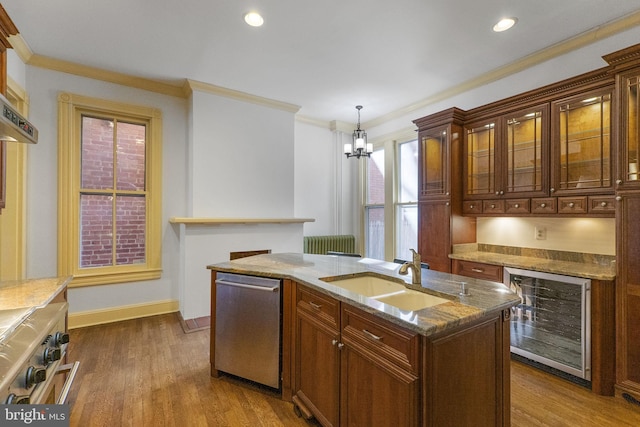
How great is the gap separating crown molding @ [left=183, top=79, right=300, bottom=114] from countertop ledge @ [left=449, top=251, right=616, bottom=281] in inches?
124

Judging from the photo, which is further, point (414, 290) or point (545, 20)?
point (545, 20)

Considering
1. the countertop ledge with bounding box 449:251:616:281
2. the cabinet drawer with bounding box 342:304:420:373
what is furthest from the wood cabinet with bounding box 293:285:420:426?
the countertop ledge with bounding box 449:251:616:281

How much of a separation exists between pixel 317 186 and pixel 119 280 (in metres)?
3.33

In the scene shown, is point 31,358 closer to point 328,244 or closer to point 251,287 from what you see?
point 251,287

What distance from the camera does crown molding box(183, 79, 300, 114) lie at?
381 centimetres

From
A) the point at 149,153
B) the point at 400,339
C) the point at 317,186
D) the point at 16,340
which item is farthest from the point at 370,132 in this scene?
the point at 16,340

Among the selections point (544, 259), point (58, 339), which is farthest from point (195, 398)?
point (544, 259)

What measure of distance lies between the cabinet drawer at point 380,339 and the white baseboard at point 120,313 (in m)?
3.30

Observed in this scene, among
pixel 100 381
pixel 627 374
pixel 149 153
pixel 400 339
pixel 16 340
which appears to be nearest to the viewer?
pixel 16 340

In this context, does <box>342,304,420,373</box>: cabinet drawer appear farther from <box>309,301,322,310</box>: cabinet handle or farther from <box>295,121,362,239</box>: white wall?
<box>295,121,362,239</box>: white wall

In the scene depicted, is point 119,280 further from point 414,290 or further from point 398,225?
point 398,225

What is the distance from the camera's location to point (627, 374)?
7.04ft

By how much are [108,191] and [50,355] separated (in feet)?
10.3

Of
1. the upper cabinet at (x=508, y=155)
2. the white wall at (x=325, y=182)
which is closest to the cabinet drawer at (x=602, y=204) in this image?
the upper cabinet at (x=508, y=155)
